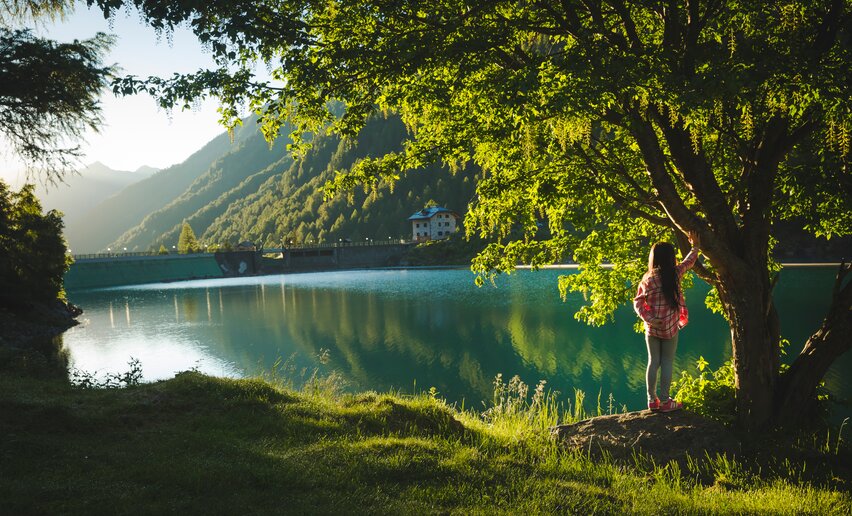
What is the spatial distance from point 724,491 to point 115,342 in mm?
40115

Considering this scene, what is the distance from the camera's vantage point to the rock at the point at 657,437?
24.5 feet

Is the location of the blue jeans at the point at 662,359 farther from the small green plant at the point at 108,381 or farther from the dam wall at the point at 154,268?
the dam wall at the point at 154,268

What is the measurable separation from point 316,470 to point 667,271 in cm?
548

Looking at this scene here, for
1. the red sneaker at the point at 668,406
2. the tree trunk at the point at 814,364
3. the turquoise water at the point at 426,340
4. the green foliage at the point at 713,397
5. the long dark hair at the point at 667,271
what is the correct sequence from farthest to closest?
the turquoise water at the point at 426,340
the green foliage at the point at 713,397
the tree trunk at the point at 814,364
the red sneaker at the point at 668,406
the long dark hair at the point at 667,271

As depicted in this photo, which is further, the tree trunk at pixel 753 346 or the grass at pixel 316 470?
the tree trunk at pixel 753 346

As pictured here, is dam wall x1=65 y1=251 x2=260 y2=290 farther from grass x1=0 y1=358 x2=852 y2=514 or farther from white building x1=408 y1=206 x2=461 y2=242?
grass x1=0 y1=358 x2=852 y2=514

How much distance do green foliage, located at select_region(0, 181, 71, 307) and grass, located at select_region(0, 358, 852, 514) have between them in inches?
1173

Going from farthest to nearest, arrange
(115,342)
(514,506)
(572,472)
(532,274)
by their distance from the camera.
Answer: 1. (532,274)
2. (115,342)
3. (572,472)
4. (514,506)

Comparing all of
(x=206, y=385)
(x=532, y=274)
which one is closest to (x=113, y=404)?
(x=206, y=385)

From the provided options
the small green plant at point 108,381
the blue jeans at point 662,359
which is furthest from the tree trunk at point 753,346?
the small green plant at point 108,381

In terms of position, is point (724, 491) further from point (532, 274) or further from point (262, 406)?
point (532, 274)

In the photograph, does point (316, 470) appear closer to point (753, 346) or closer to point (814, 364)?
point (753, 346)

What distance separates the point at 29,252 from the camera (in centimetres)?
3819

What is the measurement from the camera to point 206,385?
34.6ft
